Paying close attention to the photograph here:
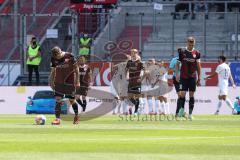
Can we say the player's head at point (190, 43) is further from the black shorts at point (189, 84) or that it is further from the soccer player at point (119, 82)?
the soccer player at point (119, 82)

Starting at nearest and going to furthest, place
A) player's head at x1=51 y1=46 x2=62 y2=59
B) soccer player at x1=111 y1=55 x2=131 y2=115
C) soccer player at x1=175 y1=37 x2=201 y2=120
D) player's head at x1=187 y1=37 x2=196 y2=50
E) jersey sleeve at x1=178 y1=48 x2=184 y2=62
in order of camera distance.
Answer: player's head at x1=51 y1=46 x2=62 y2=59, player's head at x1=187 y1=37 x2=196 y2=50, jersey sleeve at x1=178 y1=48 x2=184 y2=62, soccer player at x1=175 y1=37 x2=201 y2=120, soccer player at x1=111 y1=55 x2=131 y2=115

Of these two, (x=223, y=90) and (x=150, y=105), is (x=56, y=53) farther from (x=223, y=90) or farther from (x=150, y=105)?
(x=223, y=90)

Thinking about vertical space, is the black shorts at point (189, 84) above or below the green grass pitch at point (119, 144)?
above

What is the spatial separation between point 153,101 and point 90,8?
5394 mm

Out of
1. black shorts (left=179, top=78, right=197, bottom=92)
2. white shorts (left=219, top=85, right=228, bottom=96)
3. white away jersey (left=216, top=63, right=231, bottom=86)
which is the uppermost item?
white away jersey (left=216, top=63, right=231, bottom=86)

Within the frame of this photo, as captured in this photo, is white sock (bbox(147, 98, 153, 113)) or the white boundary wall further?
the white boundary wall

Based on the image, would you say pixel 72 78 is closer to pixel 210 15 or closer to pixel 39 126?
pixel 39 126

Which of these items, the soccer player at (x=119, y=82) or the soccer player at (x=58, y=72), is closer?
the soccer player at (x=58, y=72)

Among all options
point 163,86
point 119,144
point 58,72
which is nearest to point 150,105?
point 163,86

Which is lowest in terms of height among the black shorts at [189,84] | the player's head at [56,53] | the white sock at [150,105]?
the white sock at [150,105]

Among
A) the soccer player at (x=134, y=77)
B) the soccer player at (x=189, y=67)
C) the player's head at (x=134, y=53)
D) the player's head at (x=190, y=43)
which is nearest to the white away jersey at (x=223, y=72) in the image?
the soccer player at (x=134, y=77)

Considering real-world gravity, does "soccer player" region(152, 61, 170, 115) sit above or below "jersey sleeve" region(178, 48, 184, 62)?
below

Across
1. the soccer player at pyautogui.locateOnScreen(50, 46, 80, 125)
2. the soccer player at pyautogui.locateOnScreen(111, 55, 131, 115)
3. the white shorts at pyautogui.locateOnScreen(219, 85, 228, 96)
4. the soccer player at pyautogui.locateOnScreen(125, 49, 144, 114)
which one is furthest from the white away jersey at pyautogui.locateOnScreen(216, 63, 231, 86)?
the soccer player at pyautogui.locateOnScreen(50, 46, 80, 125)

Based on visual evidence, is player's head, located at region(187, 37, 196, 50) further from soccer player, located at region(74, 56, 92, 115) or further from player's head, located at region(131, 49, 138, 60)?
soccer player, located at region(74, 56, 92, 115)
